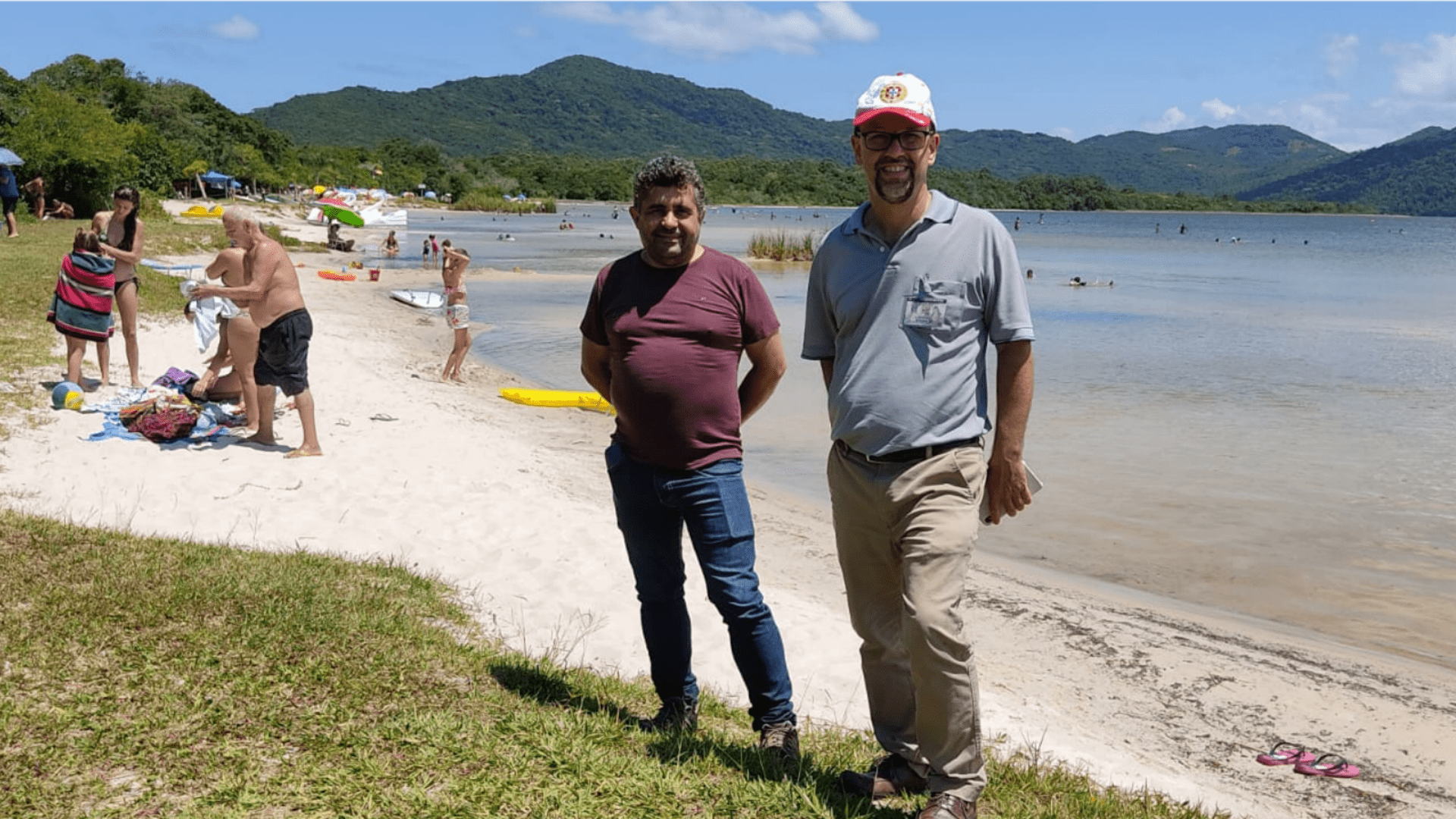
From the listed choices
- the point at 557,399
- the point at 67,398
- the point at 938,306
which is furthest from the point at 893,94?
the point at 557,399

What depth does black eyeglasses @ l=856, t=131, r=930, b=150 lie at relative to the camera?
3291 millimetres

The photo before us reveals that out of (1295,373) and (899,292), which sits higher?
(899,292)

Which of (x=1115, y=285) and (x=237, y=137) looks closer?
(x=1115, y=285)

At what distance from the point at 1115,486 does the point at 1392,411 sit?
25.9 ft

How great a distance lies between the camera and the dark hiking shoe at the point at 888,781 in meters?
3.55

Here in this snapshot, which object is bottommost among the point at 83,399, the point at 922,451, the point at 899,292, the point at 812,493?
the point at 812,493

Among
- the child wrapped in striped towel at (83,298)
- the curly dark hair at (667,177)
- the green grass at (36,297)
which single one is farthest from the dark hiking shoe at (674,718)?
the child wrapped in striped towel at (83,298)

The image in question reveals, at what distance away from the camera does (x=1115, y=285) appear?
42.2 metres

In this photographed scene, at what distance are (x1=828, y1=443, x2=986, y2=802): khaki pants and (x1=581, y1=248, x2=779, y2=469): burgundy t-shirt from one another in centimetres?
52

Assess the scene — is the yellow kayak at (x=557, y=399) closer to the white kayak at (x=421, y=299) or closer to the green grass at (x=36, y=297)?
the green grass at (x=36, y=297)

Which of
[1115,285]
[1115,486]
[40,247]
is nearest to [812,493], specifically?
[1115,486]

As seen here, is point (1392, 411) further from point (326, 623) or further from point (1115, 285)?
point (1115, 285)

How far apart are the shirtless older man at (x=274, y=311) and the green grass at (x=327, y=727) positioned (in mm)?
3727

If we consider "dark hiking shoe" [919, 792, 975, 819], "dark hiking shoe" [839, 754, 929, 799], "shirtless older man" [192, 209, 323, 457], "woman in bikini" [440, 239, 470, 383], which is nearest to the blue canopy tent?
"woman in bikini" [440, 239, 470, 383]
